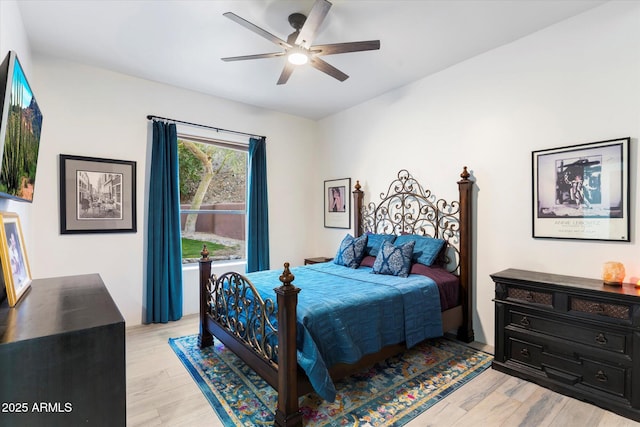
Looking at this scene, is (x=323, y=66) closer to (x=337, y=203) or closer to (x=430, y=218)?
(x=430, y=218)

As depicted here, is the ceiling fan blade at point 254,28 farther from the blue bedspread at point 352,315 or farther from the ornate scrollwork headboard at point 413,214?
the ornate scrollwork headboard at point 413,214

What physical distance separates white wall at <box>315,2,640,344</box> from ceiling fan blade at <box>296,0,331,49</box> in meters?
1.94

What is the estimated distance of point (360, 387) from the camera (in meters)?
2.40

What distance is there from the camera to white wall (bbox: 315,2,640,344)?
2.43 meters

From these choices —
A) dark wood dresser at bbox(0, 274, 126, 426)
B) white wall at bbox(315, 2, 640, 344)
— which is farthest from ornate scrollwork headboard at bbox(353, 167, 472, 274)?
dark wood dresser at bbox(0, 274, 126, 426)

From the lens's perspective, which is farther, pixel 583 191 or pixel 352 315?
pixel 583 191

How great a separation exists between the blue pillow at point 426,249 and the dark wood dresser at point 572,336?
27.2 inches

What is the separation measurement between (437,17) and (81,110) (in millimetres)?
3688

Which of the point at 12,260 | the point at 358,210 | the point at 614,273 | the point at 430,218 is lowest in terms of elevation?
the point at 614,273

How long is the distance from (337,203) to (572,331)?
327 cm

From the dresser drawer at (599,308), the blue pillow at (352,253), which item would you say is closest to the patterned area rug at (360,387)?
the dresser drawer at (599,308)

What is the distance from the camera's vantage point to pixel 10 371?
1.04 m

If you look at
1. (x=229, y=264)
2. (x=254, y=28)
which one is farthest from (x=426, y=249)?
(x=229, y=264)

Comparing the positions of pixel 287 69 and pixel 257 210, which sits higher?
pixel 287 69
